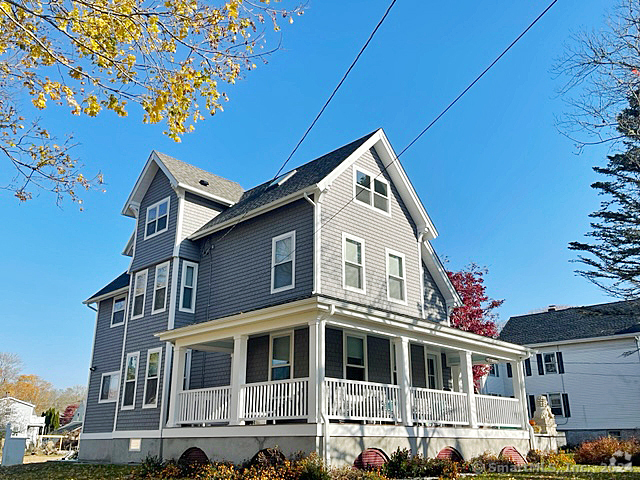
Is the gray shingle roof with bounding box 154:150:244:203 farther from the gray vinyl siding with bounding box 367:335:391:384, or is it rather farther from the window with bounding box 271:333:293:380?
the gray vinyl siding with bounding box 367:335:391:384

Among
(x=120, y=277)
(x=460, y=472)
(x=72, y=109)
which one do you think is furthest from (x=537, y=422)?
(x=72, y=109)

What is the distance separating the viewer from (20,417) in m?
57.9

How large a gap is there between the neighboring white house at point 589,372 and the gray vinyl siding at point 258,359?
16.7 metres

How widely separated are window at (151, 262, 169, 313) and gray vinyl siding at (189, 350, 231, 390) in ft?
6.71

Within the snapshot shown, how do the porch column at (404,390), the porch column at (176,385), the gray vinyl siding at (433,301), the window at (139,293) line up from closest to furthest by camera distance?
1. the porch column at (404,390)
2. the porch column at (176,385)
3. the gray vinyl siding at (433,301)
4. the window at (139,293)

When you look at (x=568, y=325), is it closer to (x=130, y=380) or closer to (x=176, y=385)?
(x=130, y=380)

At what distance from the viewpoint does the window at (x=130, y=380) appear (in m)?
17.5

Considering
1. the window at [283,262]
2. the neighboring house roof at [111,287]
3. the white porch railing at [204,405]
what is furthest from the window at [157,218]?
the white porch railing at [204,405]

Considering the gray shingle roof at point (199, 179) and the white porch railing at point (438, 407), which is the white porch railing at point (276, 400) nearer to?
the white porch railing at point (438, 407)

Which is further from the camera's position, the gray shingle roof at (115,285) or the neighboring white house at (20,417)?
the neighboring white house at (20,417)

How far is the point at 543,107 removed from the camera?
12367 mm

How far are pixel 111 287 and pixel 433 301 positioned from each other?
1317 cm

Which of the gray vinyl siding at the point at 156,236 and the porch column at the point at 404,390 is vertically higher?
the gray vinyl siding at the point at 156,236

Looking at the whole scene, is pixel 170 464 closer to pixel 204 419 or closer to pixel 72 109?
pixel 204 419
